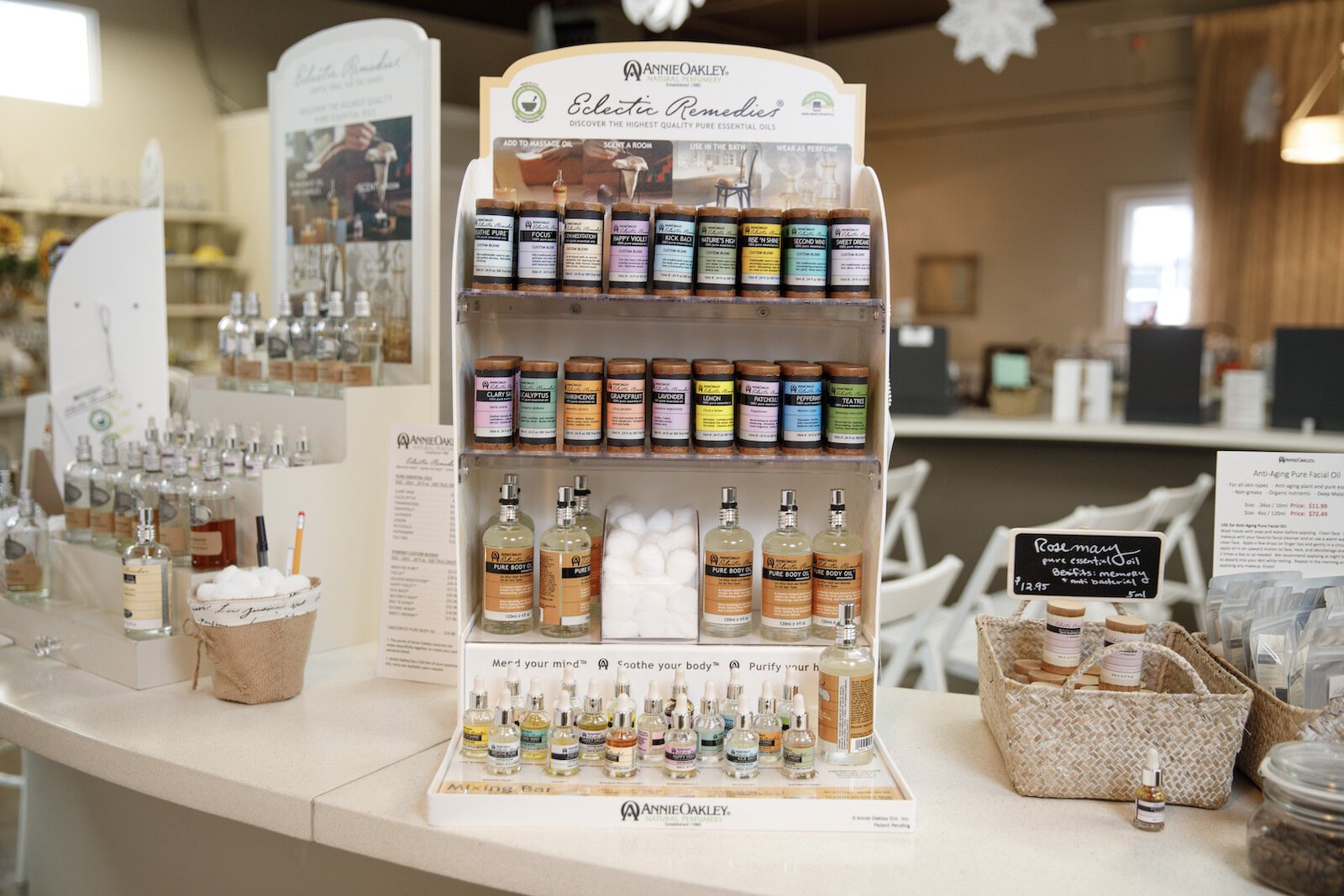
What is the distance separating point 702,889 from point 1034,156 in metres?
7.93

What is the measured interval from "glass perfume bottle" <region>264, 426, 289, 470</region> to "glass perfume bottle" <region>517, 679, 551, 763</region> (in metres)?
0.80

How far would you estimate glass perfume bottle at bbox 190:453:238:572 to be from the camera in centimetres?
191

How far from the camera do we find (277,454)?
2.04 m

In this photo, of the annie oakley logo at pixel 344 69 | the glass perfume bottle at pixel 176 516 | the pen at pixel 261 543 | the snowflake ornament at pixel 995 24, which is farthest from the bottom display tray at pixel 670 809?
the snowflake ornament at pixel 995 24

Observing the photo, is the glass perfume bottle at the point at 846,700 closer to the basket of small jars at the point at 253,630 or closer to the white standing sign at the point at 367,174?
the basket of small jars at the point at 253,630

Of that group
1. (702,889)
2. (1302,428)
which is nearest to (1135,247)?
(1302,428)

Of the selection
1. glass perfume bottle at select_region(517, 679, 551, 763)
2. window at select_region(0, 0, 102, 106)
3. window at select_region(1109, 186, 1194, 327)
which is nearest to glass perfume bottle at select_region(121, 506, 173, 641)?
glass perfume bottle at select_region(517, 679, 551, 763)

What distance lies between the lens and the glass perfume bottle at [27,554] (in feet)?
6.83

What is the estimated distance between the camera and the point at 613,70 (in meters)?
1.71

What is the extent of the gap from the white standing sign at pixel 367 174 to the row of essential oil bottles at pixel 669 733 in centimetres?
99

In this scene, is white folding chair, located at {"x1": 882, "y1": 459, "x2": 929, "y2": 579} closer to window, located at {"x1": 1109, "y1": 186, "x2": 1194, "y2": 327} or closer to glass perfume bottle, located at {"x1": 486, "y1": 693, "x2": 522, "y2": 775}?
glass perfume bottle, located at {"x1": 486, "y1": 693, "x2": 522, "y2": 775}

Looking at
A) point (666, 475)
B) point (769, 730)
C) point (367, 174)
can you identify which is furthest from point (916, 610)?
point (367, 174)

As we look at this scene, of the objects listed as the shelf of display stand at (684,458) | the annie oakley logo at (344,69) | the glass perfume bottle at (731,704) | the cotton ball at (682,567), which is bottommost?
the glass perfume bottle at (731,704)

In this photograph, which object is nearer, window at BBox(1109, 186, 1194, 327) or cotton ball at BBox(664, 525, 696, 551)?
cotton ball at BBox(664, 525, 696, 551)
